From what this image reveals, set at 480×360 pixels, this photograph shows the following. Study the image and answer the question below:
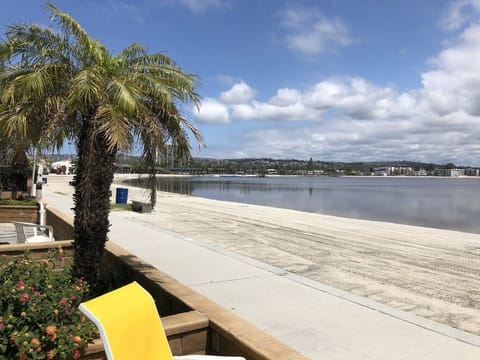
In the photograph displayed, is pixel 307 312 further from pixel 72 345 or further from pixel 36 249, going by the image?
pixel 36 249

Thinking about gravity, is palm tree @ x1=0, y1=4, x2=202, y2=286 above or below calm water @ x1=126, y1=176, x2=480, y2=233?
above

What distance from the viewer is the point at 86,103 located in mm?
4387

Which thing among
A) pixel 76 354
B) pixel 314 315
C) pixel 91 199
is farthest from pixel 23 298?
pixel 314 315

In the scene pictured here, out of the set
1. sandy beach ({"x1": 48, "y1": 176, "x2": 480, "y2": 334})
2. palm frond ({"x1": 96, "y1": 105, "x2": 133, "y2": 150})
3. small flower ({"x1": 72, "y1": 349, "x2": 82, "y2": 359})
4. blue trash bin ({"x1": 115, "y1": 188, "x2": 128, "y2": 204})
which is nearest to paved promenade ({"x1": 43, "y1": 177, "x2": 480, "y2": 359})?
sandy beach ({"x1": 48, "y1": 176, "x2": 480, "y2": 334})

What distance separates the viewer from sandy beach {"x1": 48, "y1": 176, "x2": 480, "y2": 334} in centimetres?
613

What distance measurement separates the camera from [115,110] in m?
4.34

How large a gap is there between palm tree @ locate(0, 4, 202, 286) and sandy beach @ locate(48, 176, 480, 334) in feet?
4.22

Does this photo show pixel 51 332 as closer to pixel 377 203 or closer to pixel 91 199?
pixel 91 199

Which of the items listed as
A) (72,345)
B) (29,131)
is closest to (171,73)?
(29,131)

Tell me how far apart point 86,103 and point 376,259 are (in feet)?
23.7

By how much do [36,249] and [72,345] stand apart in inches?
160

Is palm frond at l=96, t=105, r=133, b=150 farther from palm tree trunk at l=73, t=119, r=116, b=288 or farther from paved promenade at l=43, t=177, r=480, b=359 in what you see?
paved promenade at l=43, t=177, r=480, b=359

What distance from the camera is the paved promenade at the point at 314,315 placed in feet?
13.6

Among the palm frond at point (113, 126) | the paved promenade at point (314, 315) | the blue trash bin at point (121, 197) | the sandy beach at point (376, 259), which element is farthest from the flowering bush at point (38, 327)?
the blue trash bin at point (121, 197)
